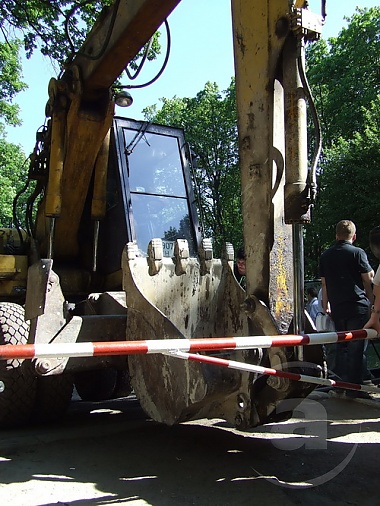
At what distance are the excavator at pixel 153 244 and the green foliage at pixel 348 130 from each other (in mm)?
10112

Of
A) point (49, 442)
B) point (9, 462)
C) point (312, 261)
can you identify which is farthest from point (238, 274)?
point (312, 261)

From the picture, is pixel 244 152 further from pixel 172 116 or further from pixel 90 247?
pixel 172 116

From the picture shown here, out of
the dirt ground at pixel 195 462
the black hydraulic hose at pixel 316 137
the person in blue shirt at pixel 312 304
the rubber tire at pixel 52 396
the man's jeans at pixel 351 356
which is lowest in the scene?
the dirt ground at pixel 195 462

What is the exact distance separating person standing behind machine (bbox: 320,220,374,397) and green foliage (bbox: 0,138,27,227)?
20.4 m

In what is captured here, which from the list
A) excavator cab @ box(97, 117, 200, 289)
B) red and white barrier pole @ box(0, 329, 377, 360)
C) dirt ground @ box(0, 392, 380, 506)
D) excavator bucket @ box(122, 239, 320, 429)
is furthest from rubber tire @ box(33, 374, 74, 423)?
red and white barrier pole @ box(0, 329, 377, 360)

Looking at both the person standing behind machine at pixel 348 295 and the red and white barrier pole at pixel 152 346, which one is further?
the person standing behind machine at pixel 348 295

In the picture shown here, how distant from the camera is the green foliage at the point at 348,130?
51.5 feet

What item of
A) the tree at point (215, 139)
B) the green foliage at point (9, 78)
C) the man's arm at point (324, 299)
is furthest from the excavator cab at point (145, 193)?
the tree at point (215, 139)

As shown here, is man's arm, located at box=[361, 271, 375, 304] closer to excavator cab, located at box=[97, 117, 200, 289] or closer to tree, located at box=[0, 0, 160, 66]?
excavator cab, located at box=[97, 117, 200, 289]

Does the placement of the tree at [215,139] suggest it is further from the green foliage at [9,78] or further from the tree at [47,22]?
the tree at [47,22]

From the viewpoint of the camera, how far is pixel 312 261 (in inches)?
783

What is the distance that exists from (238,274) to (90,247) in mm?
1638

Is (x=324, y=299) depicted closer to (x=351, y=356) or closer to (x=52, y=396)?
(x=351, y=356)

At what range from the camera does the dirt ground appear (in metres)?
2.90
